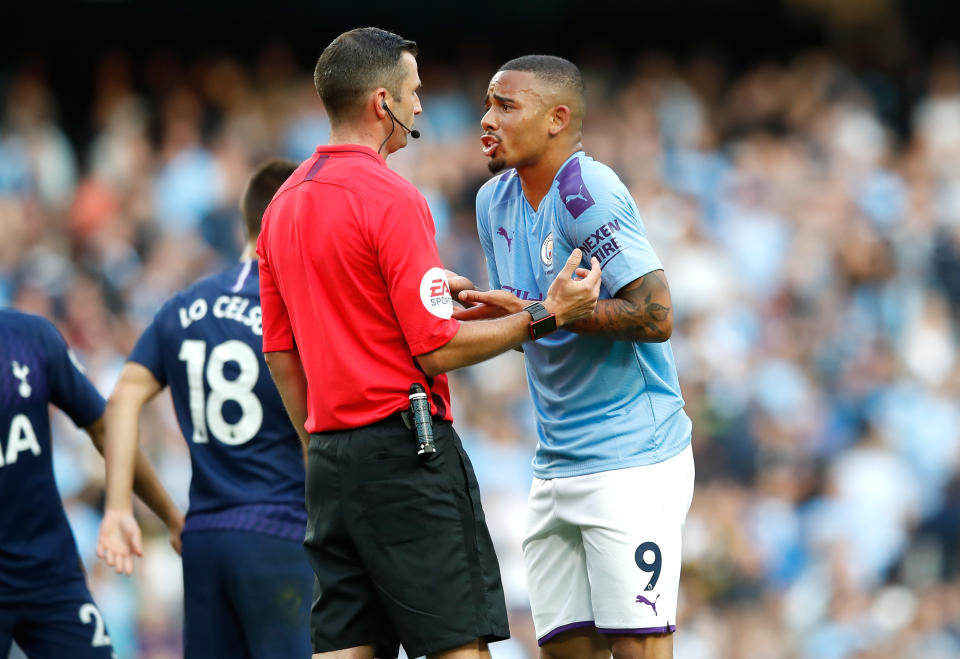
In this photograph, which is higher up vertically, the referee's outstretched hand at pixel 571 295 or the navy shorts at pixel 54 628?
the referee's outstretched hand at pixel 571 295

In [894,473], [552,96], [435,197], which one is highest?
[435,197]

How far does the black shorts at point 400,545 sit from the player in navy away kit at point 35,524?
4.06 feet

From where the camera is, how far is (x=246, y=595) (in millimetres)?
4863

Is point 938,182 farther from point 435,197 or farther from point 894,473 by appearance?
point 435,197

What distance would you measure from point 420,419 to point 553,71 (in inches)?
57.6

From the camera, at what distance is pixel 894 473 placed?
36.6 ft

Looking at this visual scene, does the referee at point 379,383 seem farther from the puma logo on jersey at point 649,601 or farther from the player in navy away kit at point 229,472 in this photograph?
the player in navy away kit at point 229,472

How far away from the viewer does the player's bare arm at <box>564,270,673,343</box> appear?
4.11 m

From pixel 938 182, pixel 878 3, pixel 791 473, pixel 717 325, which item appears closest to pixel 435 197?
pixel 717 325

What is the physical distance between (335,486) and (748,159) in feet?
34.6

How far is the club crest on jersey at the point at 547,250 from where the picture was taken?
439cm

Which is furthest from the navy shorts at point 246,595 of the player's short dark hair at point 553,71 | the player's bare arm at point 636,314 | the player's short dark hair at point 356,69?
the player's short dark hair at point 553,71

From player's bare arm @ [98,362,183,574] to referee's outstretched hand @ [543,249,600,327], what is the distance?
189cm

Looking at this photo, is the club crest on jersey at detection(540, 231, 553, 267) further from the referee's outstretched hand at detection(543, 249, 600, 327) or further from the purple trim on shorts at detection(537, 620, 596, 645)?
the purple trim on shorts at detection(537, 620, 596, 645)
